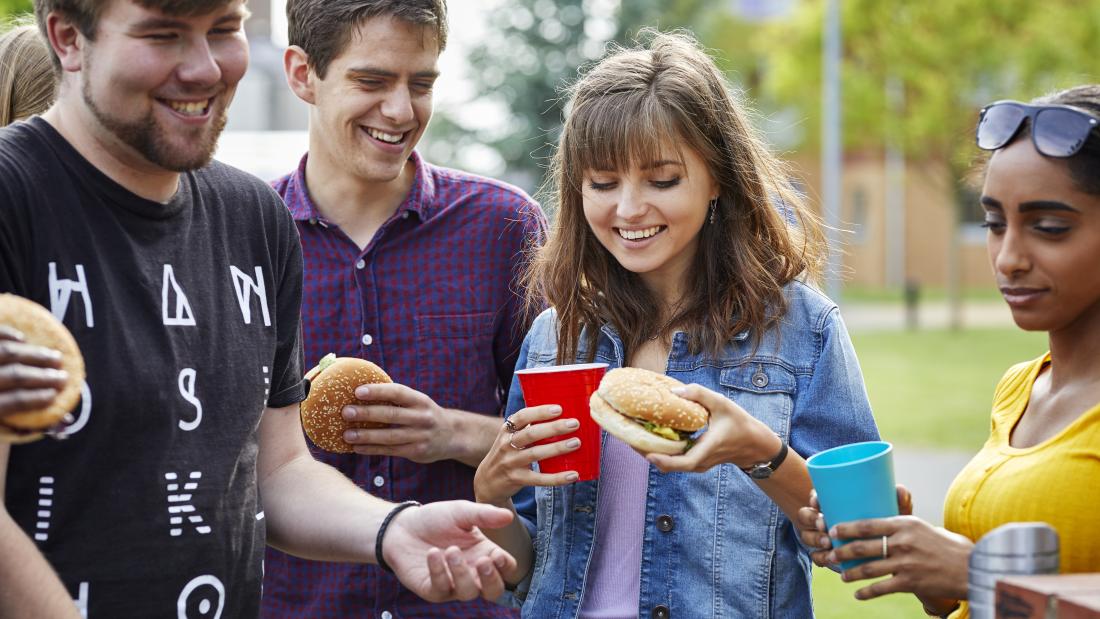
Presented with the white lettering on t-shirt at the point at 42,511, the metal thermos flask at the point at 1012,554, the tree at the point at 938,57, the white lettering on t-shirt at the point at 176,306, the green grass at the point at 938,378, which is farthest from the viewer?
the tree at the point at 938,57

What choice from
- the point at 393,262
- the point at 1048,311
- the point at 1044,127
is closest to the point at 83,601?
the point at 393,262

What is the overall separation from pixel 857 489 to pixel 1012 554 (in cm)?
52

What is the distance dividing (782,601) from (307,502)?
116cm

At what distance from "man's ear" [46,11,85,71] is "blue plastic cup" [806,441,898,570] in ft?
5.28

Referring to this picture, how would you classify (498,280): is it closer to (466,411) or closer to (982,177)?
(466,411)

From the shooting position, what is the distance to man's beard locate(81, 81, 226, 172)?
229cm

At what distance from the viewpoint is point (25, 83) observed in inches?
129

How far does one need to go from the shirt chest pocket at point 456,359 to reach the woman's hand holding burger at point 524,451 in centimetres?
72

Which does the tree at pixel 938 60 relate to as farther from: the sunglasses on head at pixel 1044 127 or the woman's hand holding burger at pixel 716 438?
the woman's hand holding burger at pixel 716 438

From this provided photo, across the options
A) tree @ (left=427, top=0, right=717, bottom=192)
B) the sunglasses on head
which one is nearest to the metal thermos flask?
the sunglasses on head

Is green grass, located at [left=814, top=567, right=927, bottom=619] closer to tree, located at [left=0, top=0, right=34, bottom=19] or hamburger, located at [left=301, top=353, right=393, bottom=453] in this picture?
hamburger, located at [left=301, top=353, right=393, bottom=453]

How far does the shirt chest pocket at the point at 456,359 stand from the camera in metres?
3.57

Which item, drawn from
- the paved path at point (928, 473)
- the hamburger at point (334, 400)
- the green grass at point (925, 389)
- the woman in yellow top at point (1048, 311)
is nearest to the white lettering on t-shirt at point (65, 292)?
the hamburger at point (334, 400)

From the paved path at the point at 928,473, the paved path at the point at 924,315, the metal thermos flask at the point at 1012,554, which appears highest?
the metal thermos flask at the point at 1012,554
